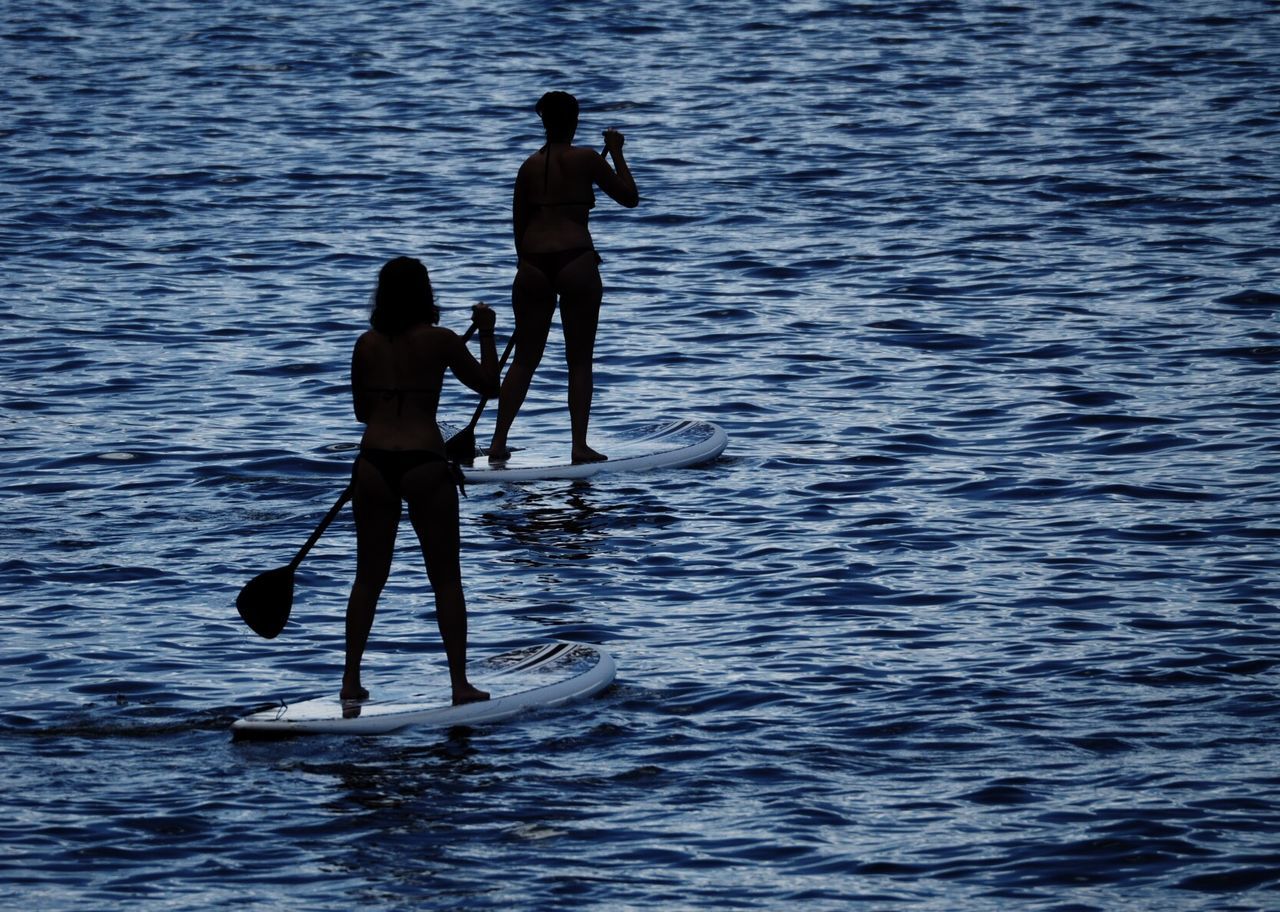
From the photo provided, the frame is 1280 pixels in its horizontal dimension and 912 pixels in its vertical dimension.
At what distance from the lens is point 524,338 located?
13.2m

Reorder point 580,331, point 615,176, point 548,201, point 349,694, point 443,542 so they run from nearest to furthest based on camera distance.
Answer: point 443,542, point 349,694, point 615,176, point 548,201, point 580,331

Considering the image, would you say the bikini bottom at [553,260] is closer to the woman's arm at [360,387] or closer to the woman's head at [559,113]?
the woman's head at [559,113]

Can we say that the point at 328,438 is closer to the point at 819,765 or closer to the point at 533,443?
the point at 533,443

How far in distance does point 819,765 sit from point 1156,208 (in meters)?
13.8

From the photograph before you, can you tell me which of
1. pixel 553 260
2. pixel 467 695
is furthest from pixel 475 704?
pixel 553 260

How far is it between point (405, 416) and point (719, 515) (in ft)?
13.7

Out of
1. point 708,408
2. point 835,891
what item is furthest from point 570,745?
point 708,408

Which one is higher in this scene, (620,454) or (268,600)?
(268,600)

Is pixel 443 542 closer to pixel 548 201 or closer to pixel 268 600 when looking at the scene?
Result: pixel 268 600

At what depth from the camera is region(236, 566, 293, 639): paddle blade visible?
9141mm

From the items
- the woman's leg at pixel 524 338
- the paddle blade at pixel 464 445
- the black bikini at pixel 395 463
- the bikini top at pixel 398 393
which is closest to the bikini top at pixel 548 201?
the woman's leg at pixel 524 338

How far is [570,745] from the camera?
349 inches

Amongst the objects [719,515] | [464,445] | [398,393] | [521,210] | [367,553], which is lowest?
[719,515]

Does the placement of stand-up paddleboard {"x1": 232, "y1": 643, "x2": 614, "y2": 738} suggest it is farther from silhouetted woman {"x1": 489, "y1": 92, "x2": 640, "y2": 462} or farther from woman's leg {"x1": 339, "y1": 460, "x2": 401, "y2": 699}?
silhouetted woman {"x1": 489, "y1": 92, "x2": 640, "y2": 462}
